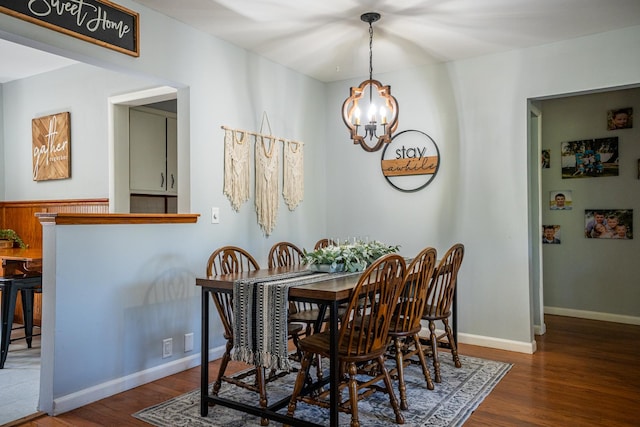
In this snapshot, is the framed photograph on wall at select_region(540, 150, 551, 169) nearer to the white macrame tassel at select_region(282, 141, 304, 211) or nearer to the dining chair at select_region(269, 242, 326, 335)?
the white macrame tassel at select_region(282, 141, 304, 211)

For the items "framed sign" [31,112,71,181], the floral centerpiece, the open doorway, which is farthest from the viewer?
"framed sign" [31,112,71,181]

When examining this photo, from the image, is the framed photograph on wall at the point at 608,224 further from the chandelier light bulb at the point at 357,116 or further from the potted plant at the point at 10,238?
the potted plant at the point at 10,238

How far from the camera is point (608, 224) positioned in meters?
4.81

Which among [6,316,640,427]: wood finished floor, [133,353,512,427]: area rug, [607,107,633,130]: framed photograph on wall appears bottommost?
[6,316,640,427]: wood finished floor

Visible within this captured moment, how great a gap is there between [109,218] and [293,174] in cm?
188

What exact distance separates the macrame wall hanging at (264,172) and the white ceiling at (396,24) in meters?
0.71

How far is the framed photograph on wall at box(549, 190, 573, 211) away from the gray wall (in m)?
0.04

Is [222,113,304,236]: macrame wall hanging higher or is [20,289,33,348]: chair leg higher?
[222,113,304,236]: macrame wall hanging

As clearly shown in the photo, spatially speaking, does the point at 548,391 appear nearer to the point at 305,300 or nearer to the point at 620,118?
the point at 305,300

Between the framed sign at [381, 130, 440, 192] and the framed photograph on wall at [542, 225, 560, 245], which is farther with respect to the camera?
the framed photograph on wall at [542, 225, 560, 245]

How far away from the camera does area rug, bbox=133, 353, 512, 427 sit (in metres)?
2.47

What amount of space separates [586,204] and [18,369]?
528 centimetres

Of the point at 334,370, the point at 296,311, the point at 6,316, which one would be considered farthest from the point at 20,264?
the point at 334,370

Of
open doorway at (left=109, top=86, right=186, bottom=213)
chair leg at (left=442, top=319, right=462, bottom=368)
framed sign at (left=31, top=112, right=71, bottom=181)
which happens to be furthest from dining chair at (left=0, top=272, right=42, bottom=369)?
chair leg at (left=442, top=319, right=462, bottom=368)
